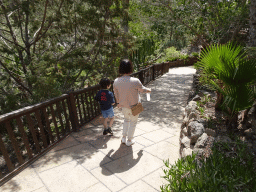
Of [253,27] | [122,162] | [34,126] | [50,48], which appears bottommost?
[34,126]

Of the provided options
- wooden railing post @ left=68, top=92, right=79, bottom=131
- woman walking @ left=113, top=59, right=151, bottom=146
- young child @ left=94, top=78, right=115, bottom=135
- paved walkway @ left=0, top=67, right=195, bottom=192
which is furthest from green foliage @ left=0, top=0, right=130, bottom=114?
woman walking @ left=113, top=59, right=151, bottom=146

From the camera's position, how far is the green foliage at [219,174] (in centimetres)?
214

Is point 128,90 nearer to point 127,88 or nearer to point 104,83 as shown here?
point 127,88

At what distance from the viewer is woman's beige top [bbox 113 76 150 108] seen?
348 cm

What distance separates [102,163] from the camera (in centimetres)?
343

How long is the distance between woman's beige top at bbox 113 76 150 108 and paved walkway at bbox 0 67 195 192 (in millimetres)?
1028

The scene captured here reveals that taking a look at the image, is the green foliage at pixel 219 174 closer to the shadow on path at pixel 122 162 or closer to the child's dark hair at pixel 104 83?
the shadow on path at pixel 122 162

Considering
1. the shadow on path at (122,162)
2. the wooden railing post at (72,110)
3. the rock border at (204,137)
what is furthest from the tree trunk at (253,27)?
the wooden railing post at (72,110)

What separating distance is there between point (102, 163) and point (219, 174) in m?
1.94

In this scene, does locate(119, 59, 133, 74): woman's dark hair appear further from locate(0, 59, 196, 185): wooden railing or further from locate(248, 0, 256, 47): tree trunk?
locate(248, 0, 256, 47): tree trunk

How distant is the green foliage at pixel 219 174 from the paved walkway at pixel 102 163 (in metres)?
0.52

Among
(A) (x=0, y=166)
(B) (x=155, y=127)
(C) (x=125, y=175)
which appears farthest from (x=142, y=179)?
(A) (x=0, y=166)

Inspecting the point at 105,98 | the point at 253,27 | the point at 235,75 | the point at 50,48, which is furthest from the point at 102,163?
the point at 50,48

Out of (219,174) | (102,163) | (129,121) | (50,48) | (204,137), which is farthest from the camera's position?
(50,48)
